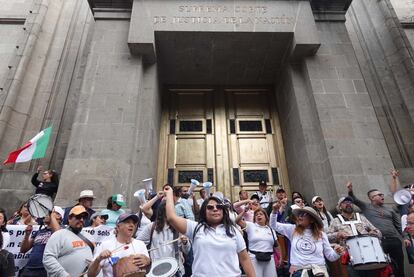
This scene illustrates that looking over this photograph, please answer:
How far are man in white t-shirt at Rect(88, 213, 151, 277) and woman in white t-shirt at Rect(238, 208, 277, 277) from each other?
77.3 inches

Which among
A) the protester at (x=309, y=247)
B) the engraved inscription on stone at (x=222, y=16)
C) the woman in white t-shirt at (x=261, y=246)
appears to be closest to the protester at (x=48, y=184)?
the woman in white t-shirt at (x=261, y=246)

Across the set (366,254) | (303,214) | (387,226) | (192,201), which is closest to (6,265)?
(192,201)

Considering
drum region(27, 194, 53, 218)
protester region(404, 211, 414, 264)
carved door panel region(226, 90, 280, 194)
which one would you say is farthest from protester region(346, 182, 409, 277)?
drum region(27, 194, 53, 218)

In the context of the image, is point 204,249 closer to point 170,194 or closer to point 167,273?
point 167,273

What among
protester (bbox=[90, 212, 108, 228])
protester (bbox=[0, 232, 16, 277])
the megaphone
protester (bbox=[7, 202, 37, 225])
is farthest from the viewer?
the megaphone

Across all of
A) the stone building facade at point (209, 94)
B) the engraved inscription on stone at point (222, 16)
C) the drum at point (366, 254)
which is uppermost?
the engraved inscription on stone at point (222, 16)

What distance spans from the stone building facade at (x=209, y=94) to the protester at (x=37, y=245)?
2691 mm

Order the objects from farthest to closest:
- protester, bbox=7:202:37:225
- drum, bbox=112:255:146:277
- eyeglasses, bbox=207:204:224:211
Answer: protester, bbox=7:202:37:225, eyeglasses, bbox=207:204:224:211, drum, bbox=112:255:146:277

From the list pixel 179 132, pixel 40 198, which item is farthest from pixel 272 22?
pixel 40 198

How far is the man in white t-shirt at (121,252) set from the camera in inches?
136

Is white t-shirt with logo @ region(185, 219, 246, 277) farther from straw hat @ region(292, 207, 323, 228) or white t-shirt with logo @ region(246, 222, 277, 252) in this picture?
white t-shirt with logo @ region(246, 222, 277, 252)

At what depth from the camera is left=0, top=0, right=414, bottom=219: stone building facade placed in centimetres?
912

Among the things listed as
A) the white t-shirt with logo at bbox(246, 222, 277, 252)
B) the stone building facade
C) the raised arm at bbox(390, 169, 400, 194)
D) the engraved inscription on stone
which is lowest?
the white t-shirt with logo at bbox(246, 222, 277, 252)

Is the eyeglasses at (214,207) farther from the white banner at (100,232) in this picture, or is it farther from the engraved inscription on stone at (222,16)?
the engraved inscription on stone at (222,16)
